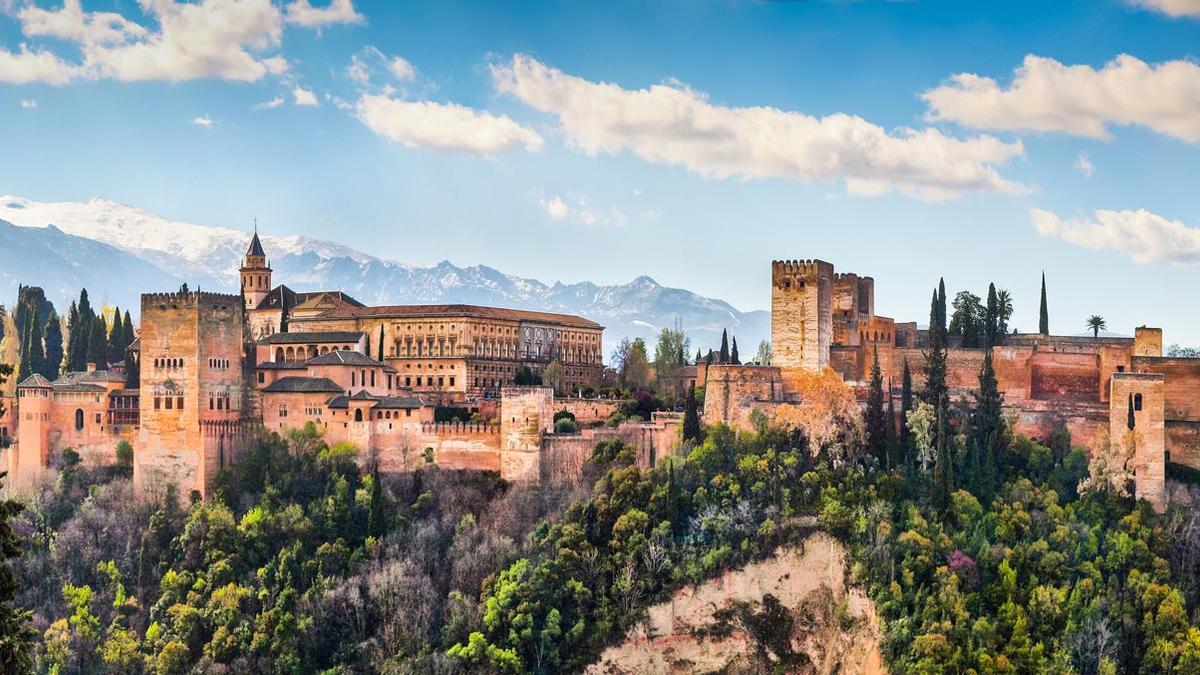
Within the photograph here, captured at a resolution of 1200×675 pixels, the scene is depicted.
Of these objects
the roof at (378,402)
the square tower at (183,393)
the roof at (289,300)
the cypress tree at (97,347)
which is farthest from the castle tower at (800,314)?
the cypress tree at (97,347)

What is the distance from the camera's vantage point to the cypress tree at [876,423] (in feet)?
159

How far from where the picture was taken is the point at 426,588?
46.8 meters

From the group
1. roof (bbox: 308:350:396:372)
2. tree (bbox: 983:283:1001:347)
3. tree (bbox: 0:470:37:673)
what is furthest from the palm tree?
tree (bbox: 0:470:37:673)

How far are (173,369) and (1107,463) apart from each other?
29.7 metres

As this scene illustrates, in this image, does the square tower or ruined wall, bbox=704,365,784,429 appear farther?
the square tower

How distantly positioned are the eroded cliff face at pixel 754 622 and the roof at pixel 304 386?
1462cm

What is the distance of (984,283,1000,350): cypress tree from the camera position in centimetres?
5659

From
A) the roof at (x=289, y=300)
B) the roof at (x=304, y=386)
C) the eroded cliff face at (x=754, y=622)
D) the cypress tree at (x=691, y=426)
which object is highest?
the roof at (x=289, y=300)

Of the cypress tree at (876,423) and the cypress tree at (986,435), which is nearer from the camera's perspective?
the cypress tree at (986,435)

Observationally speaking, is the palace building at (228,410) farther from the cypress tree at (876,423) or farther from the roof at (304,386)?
the cypress tree at (876,423)

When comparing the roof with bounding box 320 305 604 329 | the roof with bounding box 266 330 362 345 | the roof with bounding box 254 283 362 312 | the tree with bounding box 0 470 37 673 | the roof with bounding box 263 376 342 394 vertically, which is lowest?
the tree with bounding box 0 470 37 673

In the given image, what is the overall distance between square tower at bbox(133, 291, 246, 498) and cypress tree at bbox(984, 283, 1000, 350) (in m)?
26.6

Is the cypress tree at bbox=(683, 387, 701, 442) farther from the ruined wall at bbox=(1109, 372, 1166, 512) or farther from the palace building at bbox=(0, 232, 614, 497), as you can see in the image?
the ruined wall at bbox=(1109, 372, 1166, 512)

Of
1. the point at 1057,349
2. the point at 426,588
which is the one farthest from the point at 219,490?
the point at 1057,349
